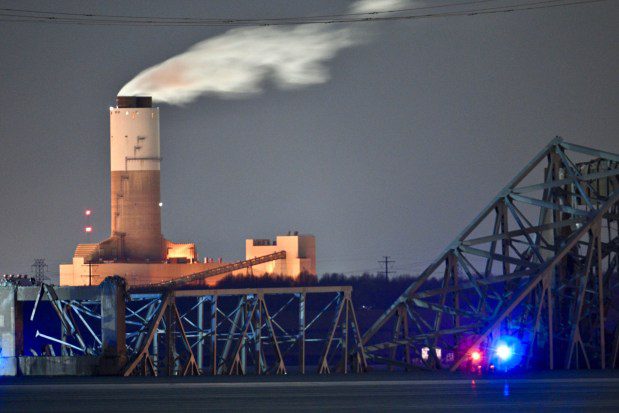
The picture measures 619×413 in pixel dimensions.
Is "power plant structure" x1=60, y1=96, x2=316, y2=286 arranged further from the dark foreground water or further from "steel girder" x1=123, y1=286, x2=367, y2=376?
the dark foreground water

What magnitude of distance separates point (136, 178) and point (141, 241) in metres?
5.47

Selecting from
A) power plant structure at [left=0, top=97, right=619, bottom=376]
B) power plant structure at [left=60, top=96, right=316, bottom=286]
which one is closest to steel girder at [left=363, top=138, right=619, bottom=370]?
power plant structure at [left=0, top=97, right=619, bottom=376]

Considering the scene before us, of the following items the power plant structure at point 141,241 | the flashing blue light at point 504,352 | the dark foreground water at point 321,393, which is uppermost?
the power plant structure at point 141,241

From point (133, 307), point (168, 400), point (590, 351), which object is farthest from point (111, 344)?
point (133, 307)

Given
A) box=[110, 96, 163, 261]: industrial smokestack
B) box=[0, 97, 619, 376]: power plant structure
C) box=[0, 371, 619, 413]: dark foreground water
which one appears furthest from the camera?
box=[110, 96, 163, 261]: industrial smokestack

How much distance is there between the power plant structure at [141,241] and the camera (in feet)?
404

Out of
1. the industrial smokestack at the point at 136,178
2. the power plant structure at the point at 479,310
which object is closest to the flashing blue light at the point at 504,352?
the power plant structure at the point at 479,310

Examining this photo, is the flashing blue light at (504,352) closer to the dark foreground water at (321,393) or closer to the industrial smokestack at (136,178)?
the dark foreground water at (321,393)

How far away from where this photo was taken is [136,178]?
12444 cm

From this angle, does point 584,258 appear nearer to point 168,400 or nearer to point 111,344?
point 111,344

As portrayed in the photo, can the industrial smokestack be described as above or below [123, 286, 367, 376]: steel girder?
above

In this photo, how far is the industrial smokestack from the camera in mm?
123062

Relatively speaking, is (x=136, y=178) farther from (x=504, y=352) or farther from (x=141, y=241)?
(x=504, y=352)

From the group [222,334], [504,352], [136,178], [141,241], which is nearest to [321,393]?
[504,352]
